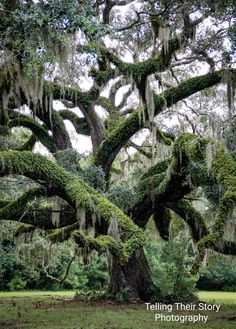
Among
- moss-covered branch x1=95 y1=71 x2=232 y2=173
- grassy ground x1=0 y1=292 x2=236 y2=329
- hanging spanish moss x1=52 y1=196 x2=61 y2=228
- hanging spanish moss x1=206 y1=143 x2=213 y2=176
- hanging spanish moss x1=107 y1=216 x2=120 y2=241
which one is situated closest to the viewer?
grassy ground x1=0 y1=292 x2=236 y2=329

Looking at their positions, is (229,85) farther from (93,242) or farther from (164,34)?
(93,242)

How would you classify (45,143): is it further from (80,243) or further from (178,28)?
(80,243)

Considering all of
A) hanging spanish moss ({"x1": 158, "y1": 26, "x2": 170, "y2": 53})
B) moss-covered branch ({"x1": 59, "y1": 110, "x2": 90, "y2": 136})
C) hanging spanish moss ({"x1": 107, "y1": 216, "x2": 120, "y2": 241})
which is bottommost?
hanging spanish moss ({"x1": 107, "y1": 216, "x2": 120, "y2": 241})

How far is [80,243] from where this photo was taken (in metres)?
7.98

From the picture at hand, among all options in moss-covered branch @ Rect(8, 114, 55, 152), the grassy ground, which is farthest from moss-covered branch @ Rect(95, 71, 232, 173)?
the grassy ground

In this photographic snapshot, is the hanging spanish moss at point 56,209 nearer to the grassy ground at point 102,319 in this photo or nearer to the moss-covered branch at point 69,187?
the moss-covered branch at point 69,187

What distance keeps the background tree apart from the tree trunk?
0.03 metres

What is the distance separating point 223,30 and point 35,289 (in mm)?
22932

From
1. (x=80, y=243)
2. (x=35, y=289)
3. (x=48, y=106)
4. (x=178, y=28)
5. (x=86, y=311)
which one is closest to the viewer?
(x=80, y=243)

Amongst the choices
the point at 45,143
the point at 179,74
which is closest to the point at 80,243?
the point at 45,143

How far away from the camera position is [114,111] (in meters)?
15.5

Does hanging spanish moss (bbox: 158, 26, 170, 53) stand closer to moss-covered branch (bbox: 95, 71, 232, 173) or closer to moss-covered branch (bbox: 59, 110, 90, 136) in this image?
moss-covered branch (bbox: 95, 71, 232, 173)

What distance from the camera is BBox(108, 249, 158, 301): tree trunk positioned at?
45.1 ft

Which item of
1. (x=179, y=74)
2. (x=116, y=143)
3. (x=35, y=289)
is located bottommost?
(x=35, y=289)
